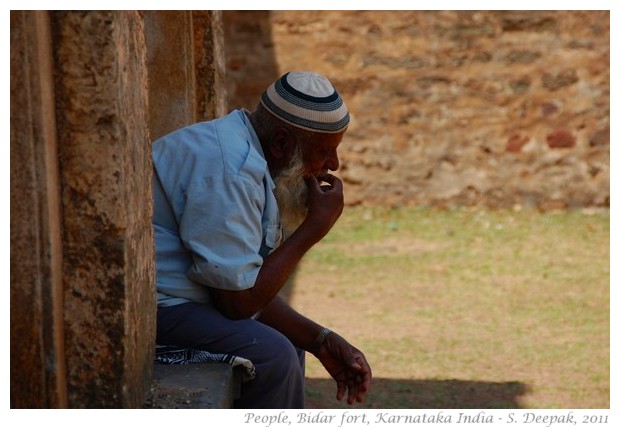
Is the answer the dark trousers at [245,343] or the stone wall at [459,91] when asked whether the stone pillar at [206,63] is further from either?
the stone wall at [459,91]

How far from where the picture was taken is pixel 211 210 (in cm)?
270

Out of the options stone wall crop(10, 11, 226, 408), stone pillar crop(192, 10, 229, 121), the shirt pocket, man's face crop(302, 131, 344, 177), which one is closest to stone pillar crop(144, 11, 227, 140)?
stone pillar crop(192, 10, 229, 121)

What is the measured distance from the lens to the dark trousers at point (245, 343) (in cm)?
284

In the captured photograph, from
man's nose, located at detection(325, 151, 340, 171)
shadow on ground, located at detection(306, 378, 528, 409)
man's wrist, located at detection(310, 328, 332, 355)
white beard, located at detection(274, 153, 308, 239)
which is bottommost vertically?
shadow on ground, located at detection(306, 378, 528, 409)

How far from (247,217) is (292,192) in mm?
354

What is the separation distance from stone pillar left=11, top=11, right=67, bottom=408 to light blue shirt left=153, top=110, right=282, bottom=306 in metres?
0.51

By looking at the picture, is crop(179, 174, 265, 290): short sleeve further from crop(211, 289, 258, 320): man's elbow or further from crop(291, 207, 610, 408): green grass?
crop(291, 207, 610, 408): green grass

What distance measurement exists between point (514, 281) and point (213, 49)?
11.9 feet

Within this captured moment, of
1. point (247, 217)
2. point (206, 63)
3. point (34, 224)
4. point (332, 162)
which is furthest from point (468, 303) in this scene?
point (34, 224)

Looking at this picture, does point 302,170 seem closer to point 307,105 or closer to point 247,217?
point 307,105

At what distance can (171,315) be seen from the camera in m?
2.87

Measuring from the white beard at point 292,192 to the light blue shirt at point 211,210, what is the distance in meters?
0.10

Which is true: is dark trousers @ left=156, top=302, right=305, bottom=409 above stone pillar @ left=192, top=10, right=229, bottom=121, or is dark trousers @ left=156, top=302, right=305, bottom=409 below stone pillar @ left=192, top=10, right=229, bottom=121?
below

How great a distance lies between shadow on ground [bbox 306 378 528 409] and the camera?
4.68m
